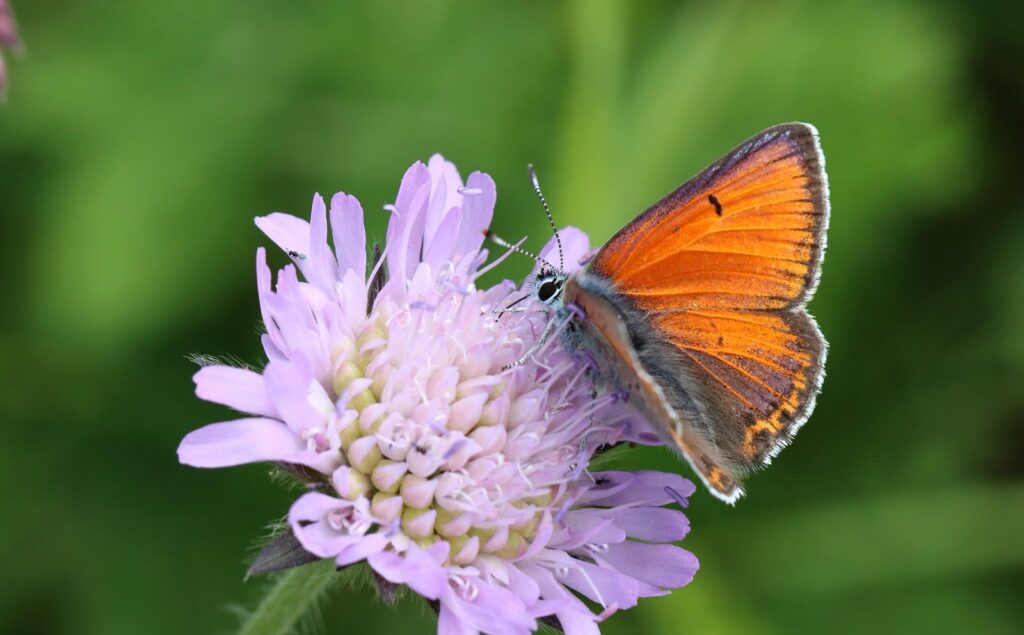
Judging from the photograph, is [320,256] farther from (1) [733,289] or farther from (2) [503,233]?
(2) [503,233]

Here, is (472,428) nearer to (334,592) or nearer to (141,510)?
(334,592)

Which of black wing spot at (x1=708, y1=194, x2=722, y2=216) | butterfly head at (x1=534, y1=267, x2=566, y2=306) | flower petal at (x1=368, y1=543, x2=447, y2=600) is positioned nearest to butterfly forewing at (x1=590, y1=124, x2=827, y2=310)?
black wing spot at (x1=708, y1=194, x2=722, y2=216)

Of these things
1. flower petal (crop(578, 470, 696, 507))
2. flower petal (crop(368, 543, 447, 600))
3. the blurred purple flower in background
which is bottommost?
flower petal (crop(578, 470, 696, 507))

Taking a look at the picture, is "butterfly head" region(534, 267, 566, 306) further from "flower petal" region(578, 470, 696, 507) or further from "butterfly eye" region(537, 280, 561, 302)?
"flower petal" region(578, 470, 696, 507)

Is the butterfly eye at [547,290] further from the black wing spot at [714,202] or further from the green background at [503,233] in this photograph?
the green background at [503,233]

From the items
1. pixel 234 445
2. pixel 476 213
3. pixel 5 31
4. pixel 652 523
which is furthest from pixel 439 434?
pixel 5 31

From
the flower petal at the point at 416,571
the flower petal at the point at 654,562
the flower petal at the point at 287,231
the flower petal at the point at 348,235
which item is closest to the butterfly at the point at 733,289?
the flower petal at the point at 654,562
